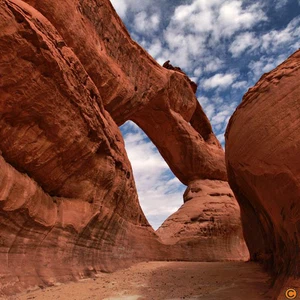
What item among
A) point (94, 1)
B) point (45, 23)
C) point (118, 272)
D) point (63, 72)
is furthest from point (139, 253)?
point (94, 1)

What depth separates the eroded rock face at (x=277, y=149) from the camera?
143 inches

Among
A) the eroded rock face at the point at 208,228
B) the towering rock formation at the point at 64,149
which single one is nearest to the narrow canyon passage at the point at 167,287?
the towering rock formation at the point at 64,149

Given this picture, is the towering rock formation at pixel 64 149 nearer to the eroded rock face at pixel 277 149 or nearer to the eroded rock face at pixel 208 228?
the eroded rock face at pixel 208 228

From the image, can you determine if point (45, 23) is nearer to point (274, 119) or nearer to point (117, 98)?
point (274, 119)

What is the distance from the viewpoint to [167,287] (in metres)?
5.17

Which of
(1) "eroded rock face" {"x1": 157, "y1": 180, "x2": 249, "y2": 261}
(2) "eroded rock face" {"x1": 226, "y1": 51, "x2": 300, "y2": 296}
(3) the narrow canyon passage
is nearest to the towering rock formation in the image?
(3) the narrow canyon passage

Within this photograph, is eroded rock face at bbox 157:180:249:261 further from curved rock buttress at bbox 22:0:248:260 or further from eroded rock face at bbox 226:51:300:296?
eroded rock face at bbox 226:51:300:296

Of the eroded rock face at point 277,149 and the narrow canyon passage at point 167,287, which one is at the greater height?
the eroded rock face at point 277,149

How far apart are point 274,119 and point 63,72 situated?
3435 mm

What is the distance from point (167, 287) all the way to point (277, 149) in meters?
2.96

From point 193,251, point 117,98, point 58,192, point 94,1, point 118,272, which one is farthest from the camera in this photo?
point 193,251

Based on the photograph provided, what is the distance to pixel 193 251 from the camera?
11.5 metres

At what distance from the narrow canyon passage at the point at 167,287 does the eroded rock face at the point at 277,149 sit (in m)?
0.56

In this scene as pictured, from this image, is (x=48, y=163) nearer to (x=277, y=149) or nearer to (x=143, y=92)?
(x=277, y=149)
